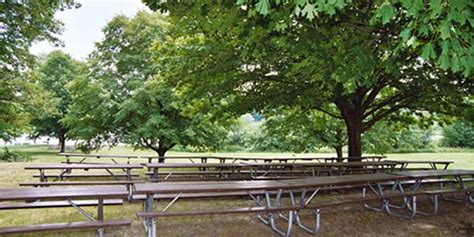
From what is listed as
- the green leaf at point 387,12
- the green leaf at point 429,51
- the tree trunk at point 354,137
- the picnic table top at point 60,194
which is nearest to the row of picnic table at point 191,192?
the picnic table top at point 60,194

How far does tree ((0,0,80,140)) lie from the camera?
9.98 metres

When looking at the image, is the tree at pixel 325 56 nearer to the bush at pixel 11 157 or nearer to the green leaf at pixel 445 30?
the green leaf at pixel 445 30

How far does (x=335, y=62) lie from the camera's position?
15.0 ft

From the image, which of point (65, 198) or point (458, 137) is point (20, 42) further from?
point (458, 137)

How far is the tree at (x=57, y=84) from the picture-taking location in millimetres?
25922

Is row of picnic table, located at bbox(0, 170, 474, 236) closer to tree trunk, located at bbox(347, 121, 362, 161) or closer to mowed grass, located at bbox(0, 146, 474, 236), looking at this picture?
mowed grass, located at bbox(0, 146, 474, 236)

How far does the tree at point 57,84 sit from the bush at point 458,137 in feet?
126

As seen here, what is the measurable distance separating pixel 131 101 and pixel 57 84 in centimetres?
1906

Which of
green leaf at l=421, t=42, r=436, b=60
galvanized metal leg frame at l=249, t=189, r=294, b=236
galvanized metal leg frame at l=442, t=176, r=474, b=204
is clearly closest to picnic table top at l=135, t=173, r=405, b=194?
galvanized metal leg frame at l=249, t=189, r=294, b=236

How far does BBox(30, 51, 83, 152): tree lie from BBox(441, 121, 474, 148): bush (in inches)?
1517

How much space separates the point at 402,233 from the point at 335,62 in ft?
8.90

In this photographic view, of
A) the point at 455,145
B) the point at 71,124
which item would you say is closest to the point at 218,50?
the point at 71,124

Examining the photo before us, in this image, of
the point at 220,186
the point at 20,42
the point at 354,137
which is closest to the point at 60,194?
the point at 220,186

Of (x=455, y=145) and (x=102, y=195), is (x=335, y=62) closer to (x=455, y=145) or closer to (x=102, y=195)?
(x=102, y=195)
